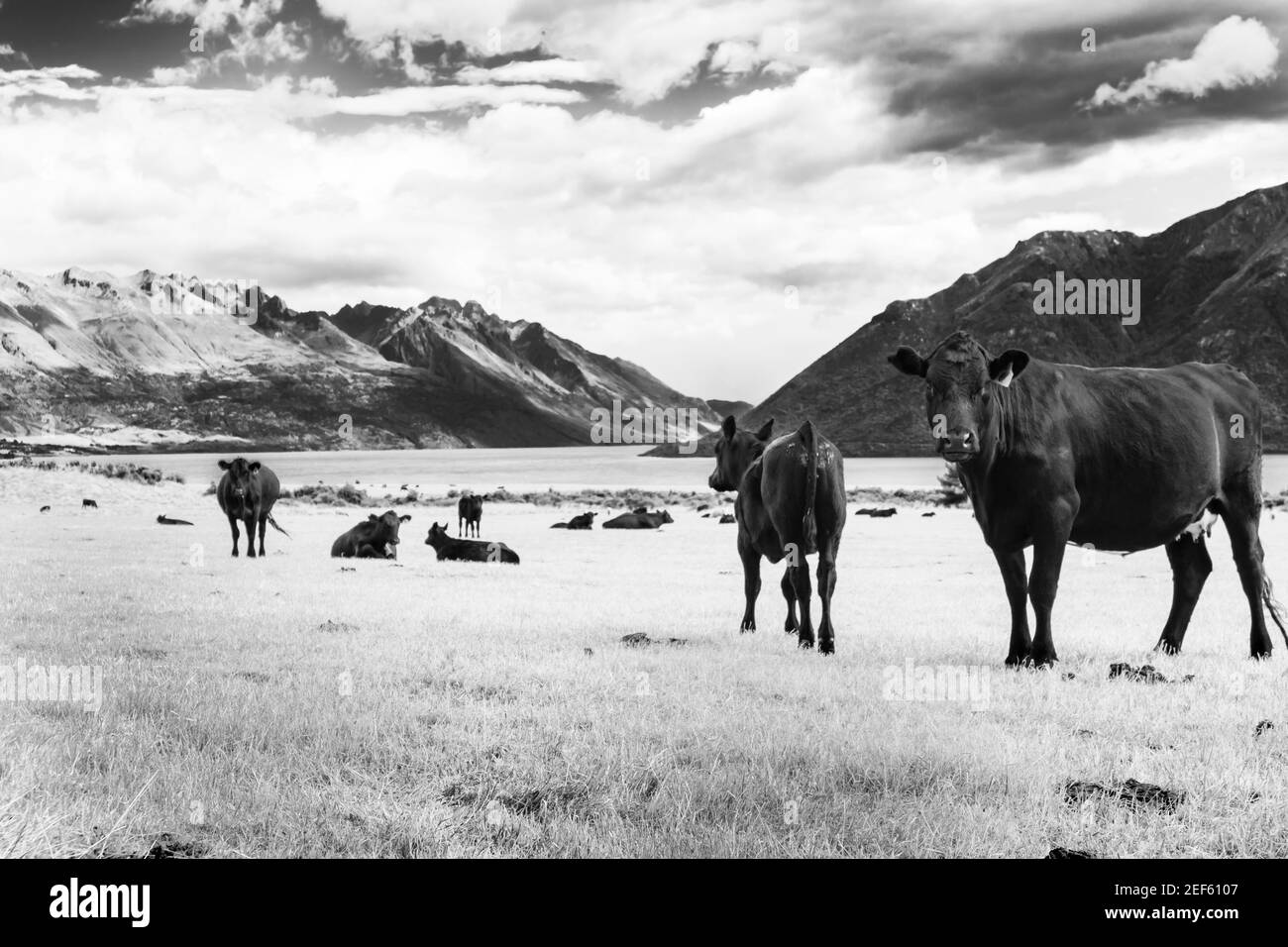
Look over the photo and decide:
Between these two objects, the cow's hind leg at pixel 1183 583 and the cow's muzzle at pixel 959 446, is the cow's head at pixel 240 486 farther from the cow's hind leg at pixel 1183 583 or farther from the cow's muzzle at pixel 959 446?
the cow's hind leg at pixel 1183 583

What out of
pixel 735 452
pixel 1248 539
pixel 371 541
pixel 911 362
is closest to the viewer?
pixel 911 362

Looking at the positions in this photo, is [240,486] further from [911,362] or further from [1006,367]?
[1006,367]

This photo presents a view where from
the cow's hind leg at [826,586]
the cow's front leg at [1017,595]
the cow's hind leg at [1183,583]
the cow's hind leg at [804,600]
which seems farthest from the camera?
the cow's hind leg at [804,600]

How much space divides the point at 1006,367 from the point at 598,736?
6.00 m

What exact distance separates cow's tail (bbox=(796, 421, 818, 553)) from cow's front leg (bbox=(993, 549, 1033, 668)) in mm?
2625

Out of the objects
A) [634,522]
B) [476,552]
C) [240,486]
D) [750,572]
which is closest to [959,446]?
[750,572]

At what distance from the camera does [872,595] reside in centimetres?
2156

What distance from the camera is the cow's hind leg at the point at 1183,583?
12570mm

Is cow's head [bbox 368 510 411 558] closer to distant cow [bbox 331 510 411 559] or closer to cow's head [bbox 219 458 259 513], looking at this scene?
distant cow [bbox 331 510 411 559]

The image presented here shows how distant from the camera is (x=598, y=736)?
7.10 meters

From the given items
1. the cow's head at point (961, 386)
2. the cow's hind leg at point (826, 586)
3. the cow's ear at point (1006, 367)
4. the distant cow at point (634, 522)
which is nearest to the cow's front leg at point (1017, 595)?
the cow's head at point (961, 386)

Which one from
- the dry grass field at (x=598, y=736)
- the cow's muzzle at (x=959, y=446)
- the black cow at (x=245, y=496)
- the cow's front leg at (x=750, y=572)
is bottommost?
the dry grass field at (x=598, y=736)

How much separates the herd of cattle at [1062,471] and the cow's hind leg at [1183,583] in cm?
2
